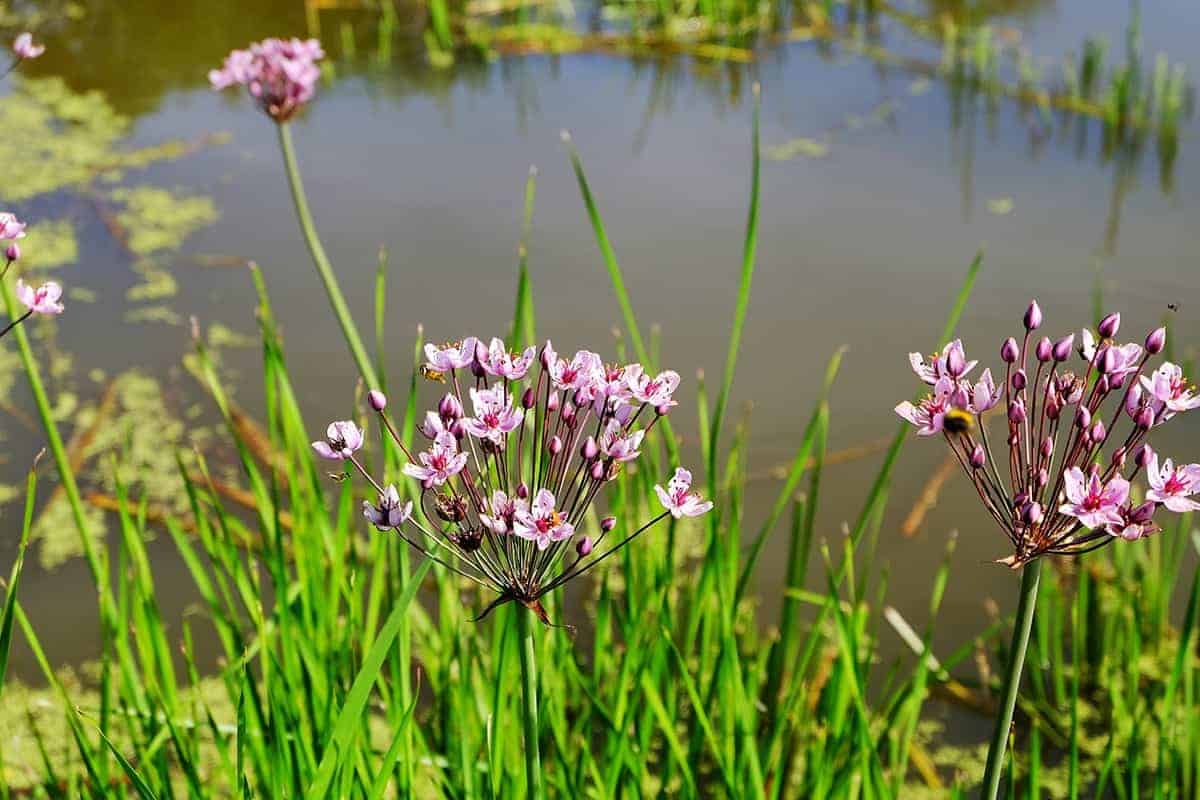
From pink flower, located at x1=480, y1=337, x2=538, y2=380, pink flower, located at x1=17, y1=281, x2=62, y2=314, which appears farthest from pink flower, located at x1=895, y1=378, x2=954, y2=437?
pink flower, located at x1=17, y1=281, x2=62, y2=314

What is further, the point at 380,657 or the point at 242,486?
the point at 242,486

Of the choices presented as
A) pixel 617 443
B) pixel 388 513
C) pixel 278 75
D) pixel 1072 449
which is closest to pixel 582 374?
pixel 617 443

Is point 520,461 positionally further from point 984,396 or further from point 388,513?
point 984,396

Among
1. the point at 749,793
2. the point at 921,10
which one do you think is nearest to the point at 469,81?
the point at 921,10

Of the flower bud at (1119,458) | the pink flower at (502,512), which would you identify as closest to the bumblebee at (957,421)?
the flower bud at (1119,458)

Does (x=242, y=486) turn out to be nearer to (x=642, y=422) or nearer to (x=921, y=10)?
(x=642, y=422)

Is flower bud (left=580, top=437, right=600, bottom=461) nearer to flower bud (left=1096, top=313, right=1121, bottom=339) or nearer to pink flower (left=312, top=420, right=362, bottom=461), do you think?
pink flower (left=312, top=420, right=362, bottom=461)
